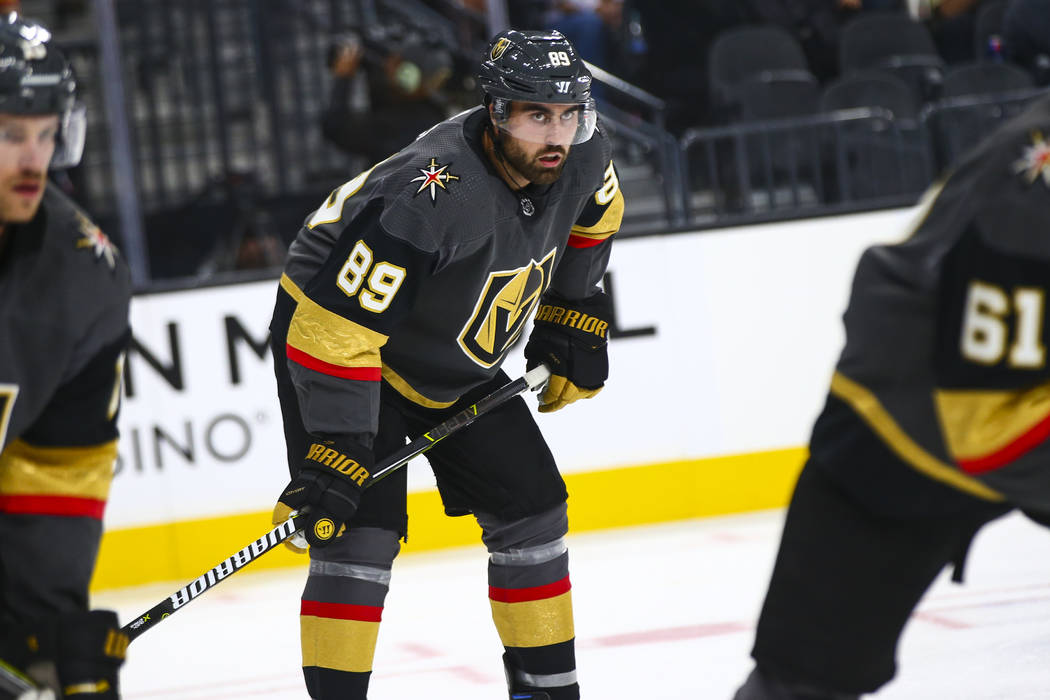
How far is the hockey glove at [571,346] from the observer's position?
2.63 meters

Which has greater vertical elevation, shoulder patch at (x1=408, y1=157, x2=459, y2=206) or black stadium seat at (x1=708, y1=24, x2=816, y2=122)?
shoulder patch at (x1=408, y1=157, x2=459, y2=206)

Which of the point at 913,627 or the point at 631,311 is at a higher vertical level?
the point at 631,311

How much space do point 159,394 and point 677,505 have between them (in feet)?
5.72

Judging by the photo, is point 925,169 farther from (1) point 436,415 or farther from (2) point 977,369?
(2) point 977,369

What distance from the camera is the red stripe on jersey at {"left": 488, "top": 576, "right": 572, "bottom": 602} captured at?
2.34m

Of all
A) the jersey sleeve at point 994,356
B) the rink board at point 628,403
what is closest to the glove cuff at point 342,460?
the jersey sleeve at point 994,356

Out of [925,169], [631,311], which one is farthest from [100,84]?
[925,169]

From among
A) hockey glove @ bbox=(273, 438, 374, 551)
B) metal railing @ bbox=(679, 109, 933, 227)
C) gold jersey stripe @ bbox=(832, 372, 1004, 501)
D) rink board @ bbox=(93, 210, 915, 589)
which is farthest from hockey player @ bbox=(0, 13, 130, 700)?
metal railing @ bbox=(679, 109, 933, 227)

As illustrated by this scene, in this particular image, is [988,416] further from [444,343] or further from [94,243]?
[444,343]

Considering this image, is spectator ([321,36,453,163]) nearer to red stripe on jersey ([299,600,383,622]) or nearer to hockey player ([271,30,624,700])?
hockey player ([271,30,624,700])

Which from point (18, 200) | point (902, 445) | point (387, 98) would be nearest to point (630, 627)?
point (902, 445)

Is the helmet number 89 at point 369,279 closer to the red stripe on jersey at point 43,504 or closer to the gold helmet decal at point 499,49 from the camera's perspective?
the gold helmet decal at point 499,49

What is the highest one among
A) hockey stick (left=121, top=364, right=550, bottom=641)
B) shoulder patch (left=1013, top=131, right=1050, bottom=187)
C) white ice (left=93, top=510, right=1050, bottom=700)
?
shoulder patch (left=1013, top=131, right=1050, bottom=187)

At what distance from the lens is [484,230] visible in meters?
2.22
